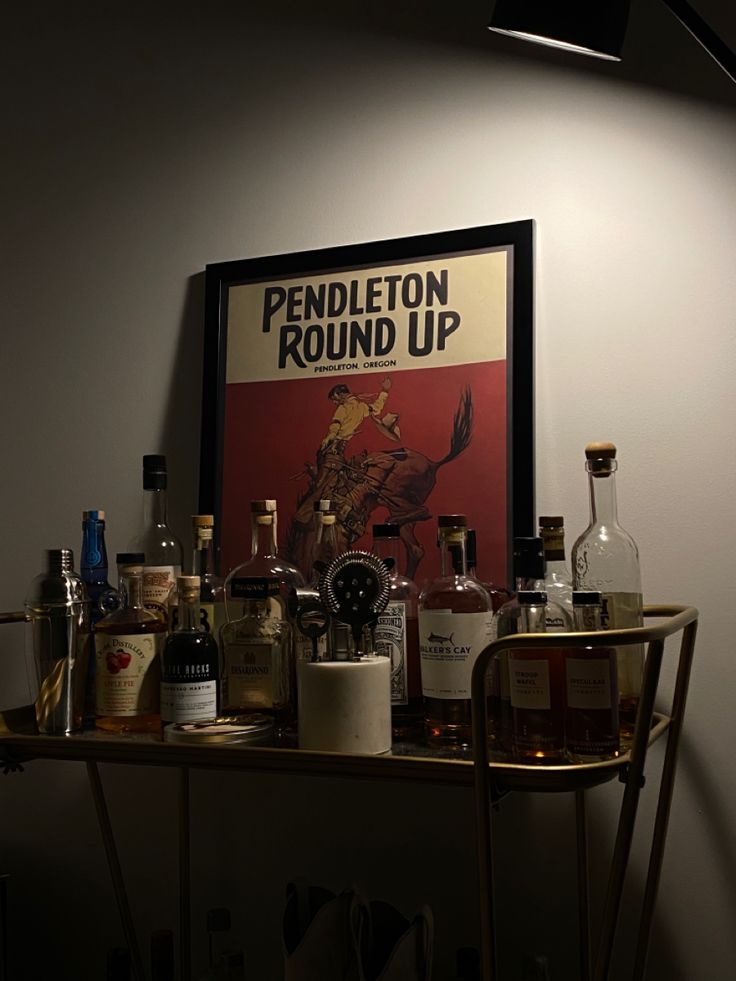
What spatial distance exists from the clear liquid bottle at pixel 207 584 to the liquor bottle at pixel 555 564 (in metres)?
0.41

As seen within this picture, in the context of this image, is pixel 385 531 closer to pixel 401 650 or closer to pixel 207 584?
pixel 401 650

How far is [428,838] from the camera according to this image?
1.34 meters

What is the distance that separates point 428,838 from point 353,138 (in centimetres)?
104

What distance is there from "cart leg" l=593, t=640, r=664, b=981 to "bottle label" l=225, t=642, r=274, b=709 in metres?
0.42

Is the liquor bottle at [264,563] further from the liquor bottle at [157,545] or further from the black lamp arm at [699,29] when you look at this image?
the black lamp arm at [699,29]

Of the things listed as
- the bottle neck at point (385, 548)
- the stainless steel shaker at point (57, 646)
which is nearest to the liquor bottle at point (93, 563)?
the stainless steel shaker at point (57, 646)

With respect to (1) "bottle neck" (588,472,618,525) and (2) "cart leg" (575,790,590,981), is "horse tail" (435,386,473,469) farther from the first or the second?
(2) "cart leg" (575,790,590,981)

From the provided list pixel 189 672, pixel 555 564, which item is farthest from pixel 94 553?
pixel 555 564

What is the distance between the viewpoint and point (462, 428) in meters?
1.30

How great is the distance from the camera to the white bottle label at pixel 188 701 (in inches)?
42.3

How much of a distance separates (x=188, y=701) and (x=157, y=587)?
0.21 m

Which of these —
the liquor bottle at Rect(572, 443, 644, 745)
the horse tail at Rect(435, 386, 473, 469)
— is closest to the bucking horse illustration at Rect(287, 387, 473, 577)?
the horse tail at Rect(435, 386, 473, 469)

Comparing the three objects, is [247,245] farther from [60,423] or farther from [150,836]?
[150,836]

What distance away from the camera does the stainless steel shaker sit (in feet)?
3.77
